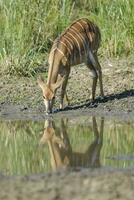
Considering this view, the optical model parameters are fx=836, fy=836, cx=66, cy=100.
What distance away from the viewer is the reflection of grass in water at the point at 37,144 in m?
8.66

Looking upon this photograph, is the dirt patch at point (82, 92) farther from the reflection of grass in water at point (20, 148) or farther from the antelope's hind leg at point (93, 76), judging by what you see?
the reflection of grass in water at point (20, 148)

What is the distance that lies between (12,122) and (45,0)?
183 inches

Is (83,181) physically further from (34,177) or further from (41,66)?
(41,66)

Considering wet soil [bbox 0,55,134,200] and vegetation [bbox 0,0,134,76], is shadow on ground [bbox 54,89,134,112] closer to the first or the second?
wet soil [bbox 0,55,134,200]

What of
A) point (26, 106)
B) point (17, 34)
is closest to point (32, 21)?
point (17, 34)

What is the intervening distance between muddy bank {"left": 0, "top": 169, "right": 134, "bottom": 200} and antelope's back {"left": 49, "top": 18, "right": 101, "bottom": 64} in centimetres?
475

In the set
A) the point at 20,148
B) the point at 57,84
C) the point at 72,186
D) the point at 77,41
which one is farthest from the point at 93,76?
the point at 72,186

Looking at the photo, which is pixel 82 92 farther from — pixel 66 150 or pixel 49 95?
pixel 66 150

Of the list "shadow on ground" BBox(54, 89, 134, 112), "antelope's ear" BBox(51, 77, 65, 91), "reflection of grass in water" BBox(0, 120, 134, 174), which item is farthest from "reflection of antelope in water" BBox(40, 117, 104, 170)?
"shadow on ground" BBox(54, 89, 134, 112)

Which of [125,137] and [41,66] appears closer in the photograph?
[125,137]

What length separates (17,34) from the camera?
49.0 ft

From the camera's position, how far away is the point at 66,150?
9.45 meters

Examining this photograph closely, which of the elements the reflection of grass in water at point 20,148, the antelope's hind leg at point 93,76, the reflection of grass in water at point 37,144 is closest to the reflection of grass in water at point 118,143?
the reflection of grass in water at point 37,144

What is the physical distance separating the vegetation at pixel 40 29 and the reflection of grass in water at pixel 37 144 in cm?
296
